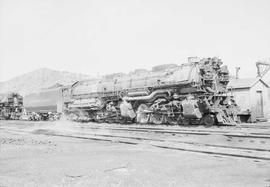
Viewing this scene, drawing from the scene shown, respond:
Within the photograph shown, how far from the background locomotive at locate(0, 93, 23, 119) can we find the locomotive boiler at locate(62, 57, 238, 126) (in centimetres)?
1664

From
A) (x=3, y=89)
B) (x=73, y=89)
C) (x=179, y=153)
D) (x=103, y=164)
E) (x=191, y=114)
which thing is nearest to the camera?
(x=103, y=164)

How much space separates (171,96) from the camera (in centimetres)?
1939

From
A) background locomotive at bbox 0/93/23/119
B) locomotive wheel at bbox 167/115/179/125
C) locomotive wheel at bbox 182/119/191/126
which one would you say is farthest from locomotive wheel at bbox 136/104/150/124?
background locomotive at bbox 0/93/23/119

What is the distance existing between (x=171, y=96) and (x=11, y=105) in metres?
25.7

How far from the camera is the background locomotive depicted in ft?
124

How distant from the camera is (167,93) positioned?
64.8ft

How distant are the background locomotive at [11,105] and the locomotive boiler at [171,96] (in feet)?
54.6

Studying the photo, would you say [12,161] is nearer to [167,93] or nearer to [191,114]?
[191,114]

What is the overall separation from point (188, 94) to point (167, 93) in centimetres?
155

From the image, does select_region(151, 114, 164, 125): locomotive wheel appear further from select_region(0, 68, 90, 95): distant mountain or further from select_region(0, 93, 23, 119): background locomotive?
select_region(0, 68, 90, 95): distant mountain

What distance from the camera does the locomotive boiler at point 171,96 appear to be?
18.2 meters

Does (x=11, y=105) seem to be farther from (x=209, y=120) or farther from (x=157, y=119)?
(x=209, y=120)

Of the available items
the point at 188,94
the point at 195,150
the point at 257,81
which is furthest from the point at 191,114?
the point at 257,81

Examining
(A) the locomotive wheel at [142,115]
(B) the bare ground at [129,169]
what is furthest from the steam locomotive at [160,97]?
(B) the bare ground at [129,169]
